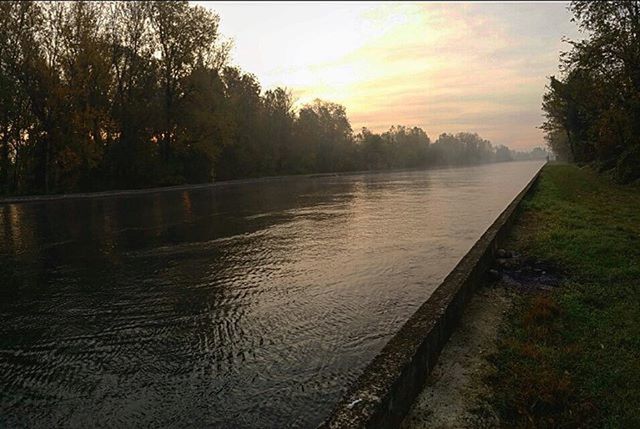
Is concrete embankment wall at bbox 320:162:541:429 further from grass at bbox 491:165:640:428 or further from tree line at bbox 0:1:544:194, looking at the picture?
tree line at bbox 0:1:544:194

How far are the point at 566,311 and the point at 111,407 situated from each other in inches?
222

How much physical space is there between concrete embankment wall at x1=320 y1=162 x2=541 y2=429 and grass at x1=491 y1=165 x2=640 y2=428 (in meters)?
0.66

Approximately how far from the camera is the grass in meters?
3.66

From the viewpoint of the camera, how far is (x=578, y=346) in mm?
4742

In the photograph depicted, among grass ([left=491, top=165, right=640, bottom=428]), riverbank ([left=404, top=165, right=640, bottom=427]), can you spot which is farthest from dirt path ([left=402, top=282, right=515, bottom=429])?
grass ([left=491, top=165, right=640, bottom=428])

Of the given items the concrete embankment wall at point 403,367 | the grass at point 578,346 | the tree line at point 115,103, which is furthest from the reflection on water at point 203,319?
the tree line at point 115,103

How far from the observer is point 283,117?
75.4 m

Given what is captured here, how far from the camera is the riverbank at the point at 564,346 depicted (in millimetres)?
3707

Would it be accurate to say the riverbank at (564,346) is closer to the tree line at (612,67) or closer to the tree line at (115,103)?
the tree line at (612,67)

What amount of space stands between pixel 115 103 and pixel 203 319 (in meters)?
40.7

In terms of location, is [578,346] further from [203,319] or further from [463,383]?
[203,319]

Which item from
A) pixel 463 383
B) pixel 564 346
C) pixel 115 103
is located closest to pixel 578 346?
pixel 564 346

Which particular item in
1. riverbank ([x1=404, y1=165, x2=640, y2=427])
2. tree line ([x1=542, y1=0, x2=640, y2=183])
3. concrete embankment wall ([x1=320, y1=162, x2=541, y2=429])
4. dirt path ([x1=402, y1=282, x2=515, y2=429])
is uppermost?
tree line ([x1=542, y1=0, x2=640, y2=183])

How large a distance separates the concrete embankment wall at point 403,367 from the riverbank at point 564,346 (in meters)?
0.21
